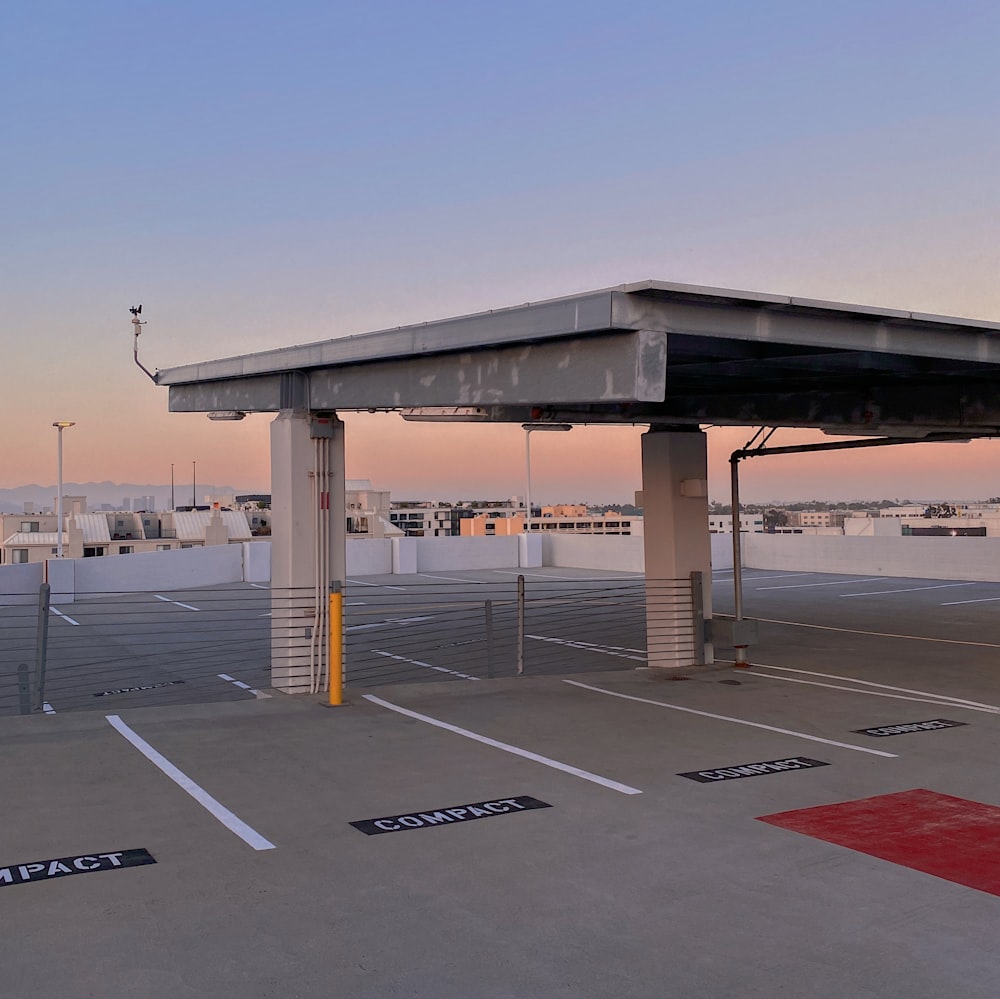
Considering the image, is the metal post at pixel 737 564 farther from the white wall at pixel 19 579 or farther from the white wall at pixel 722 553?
the white wall at pixel 722 553

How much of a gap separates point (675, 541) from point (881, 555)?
999 inches

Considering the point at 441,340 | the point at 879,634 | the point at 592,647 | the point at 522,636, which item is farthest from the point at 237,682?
the point at 879,634

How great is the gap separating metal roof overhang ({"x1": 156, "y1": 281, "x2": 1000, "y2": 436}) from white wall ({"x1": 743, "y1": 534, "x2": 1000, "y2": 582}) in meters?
20.1

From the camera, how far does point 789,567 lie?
1590 inches

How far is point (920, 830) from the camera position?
637cm

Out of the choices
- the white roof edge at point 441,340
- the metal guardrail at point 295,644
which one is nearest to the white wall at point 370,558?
the metal guardrail at point 295,644

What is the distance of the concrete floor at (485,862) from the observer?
4.30 m

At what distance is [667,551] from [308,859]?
9452 mm

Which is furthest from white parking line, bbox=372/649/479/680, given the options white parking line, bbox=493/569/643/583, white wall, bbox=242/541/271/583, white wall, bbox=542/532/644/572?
white wall, bbox=542/532/644/572

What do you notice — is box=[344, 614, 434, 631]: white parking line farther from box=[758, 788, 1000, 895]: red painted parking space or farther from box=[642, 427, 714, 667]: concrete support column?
box=[758, 788, 1000, 895]: red painted parking space

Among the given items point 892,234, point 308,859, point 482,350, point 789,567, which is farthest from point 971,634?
point 789,567

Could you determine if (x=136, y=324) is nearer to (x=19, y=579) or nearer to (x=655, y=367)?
(x=655, y=367)

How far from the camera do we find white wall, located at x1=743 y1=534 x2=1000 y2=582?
111 feet

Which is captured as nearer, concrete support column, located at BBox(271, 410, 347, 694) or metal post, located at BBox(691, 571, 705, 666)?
concrete support column, located at BBox(271, 410, 347, 694)
